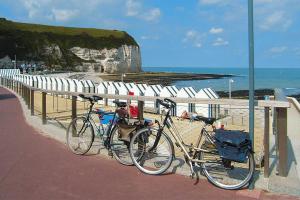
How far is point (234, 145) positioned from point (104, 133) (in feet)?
9.42

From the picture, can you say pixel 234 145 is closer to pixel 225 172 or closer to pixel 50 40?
pixel 225 172

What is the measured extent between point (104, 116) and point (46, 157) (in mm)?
1282

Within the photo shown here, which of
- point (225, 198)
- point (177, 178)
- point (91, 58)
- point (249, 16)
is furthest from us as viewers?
point (91, 58)

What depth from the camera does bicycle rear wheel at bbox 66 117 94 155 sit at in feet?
26.9

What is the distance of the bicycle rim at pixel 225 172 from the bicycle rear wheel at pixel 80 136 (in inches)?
101

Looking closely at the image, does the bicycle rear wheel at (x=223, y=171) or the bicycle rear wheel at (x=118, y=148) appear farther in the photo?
the bicycle rear wheel at (x=118, y=148)

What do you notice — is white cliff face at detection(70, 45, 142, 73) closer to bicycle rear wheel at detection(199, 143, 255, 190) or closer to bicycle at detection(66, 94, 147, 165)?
bicycle at detection(66, 94, 147, 165)

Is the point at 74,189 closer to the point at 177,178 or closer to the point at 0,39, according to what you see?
the point at 177,178

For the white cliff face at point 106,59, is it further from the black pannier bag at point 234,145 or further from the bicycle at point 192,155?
the black pannier bag at point 234,145

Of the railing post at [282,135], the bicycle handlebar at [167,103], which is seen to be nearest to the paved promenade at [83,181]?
the railing post at [282,135]

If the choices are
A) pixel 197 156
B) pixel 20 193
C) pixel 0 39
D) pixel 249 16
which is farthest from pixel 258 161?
pixel 0 39

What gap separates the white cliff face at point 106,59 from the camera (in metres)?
128

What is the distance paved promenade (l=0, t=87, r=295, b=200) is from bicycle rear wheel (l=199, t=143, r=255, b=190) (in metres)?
0.12

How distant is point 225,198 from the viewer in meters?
5.62
